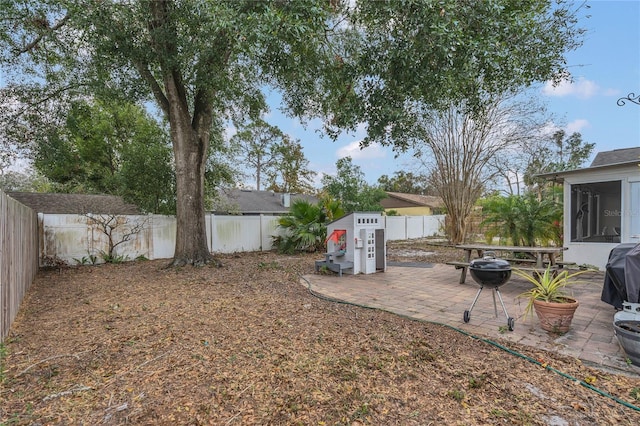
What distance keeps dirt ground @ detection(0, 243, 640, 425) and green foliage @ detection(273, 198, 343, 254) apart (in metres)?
5.65

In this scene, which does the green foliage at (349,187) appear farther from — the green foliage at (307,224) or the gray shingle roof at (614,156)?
the gray shingle roof at (614,156)

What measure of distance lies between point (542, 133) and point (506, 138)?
117 centimetres

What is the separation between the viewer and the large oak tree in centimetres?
362

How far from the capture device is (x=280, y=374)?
2.30 meters

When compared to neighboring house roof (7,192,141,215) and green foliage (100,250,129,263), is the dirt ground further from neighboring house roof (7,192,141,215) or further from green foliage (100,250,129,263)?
neighboring house roof (7,192,141,215)

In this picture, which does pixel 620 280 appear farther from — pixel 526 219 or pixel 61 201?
pixel 61 201

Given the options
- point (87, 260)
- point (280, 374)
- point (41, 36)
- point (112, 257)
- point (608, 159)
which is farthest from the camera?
point (112, 257)

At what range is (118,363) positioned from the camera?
97.7 inches

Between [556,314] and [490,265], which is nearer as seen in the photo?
[556,314]

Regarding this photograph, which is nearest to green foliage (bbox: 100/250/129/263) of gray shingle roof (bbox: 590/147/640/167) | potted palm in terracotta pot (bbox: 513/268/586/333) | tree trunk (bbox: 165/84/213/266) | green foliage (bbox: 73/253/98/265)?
green foliage (bbox: 73/253/98/265)

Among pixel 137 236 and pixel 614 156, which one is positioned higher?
pixel 614 156

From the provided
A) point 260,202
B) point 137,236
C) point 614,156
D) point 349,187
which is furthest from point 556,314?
point 260,202

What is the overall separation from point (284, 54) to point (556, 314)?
4.85 meters

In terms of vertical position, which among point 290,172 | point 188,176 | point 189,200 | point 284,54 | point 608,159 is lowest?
point 189,200
